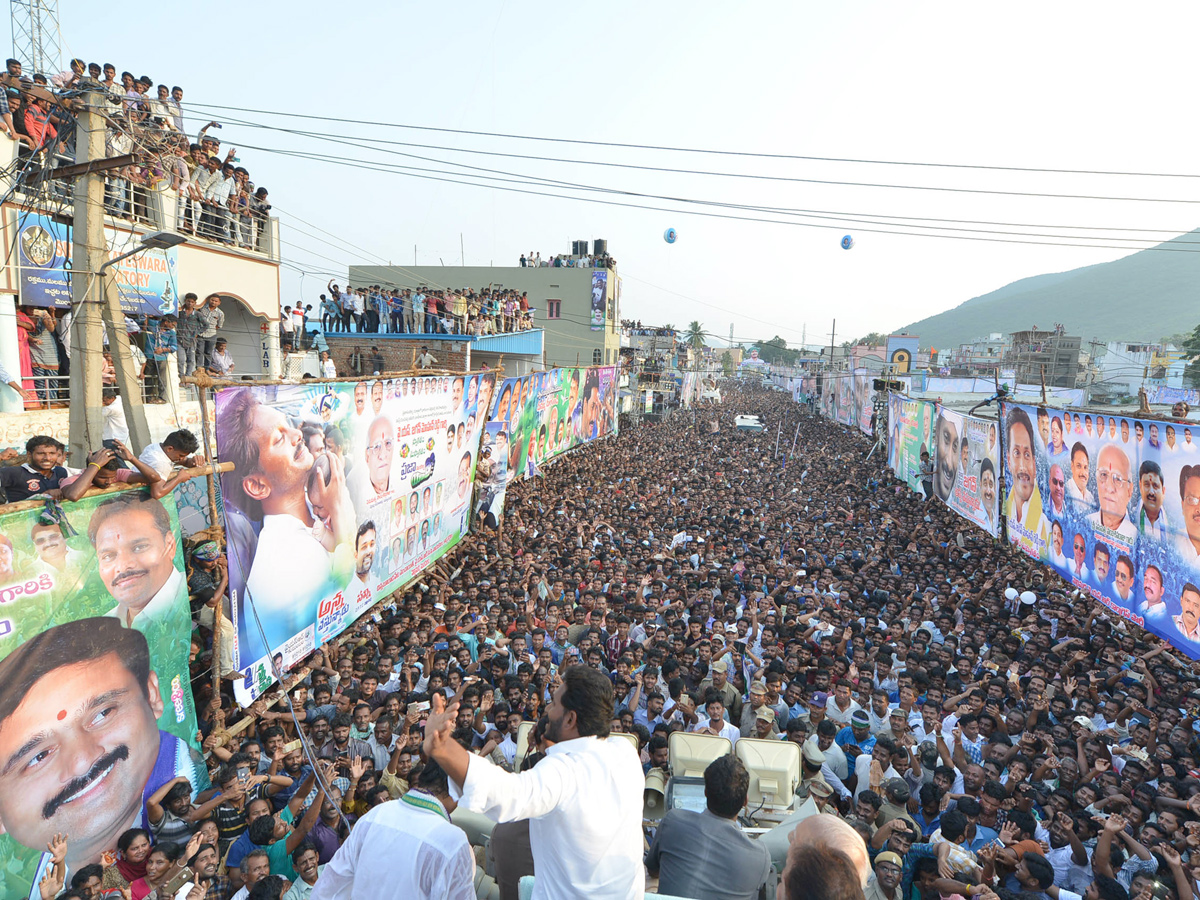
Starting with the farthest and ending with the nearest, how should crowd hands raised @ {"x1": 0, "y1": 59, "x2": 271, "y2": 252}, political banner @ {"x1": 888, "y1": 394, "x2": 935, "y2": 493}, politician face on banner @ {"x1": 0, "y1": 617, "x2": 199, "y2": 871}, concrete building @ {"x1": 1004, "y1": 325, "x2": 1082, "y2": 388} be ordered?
concrete building @ {"x1": 1004, "y1": 325, "x2": 1082, "y2": 388}, political banner @ {"x1": 888, "y1": 394, "x2": 935, "y2": 493}, crowd hands raised @ {"x1": 0, "y1": 59, "x2": 271, "y2": 252}, politician face on banner @ {"x1": 0, "y1": 617, "x2": 199, "y2": 871}

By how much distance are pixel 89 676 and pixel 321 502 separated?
297cm

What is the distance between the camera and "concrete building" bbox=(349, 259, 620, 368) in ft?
145

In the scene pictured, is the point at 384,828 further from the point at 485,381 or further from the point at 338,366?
the point at 338,366

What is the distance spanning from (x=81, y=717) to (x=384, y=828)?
3.10m

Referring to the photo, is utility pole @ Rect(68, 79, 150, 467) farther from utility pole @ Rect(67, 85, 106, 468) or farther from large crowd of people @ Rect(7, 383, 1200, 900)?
large crowd of people @ Rect(7, 383, 1200, 900)

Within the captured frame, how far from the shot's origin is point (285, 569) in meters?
6.48

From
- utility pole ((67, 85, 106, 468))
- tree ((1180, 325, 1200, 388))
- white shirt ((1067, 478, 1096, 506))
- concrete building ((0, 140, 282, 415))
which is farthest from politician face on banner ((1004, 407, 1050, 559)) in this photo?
tree ((1180, 325, 1200, 388))

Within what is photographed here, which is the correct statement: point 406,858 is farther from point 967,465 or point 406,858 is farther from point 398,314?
point 398,314

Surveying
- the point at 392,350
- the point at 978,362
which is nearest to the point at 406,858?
the point at 392,350

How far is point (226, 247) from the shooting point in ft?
46.3

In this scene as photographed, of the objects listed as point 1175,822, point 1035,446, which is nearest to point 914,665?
point 1175,822

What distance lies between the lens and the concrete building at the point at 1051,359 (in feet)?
132

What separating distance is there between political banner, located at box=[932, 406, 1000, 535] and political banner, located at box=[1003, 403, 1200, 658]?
3.76 ft

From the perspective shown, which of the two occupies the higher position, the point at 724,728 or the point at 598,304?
the point at 598,304
